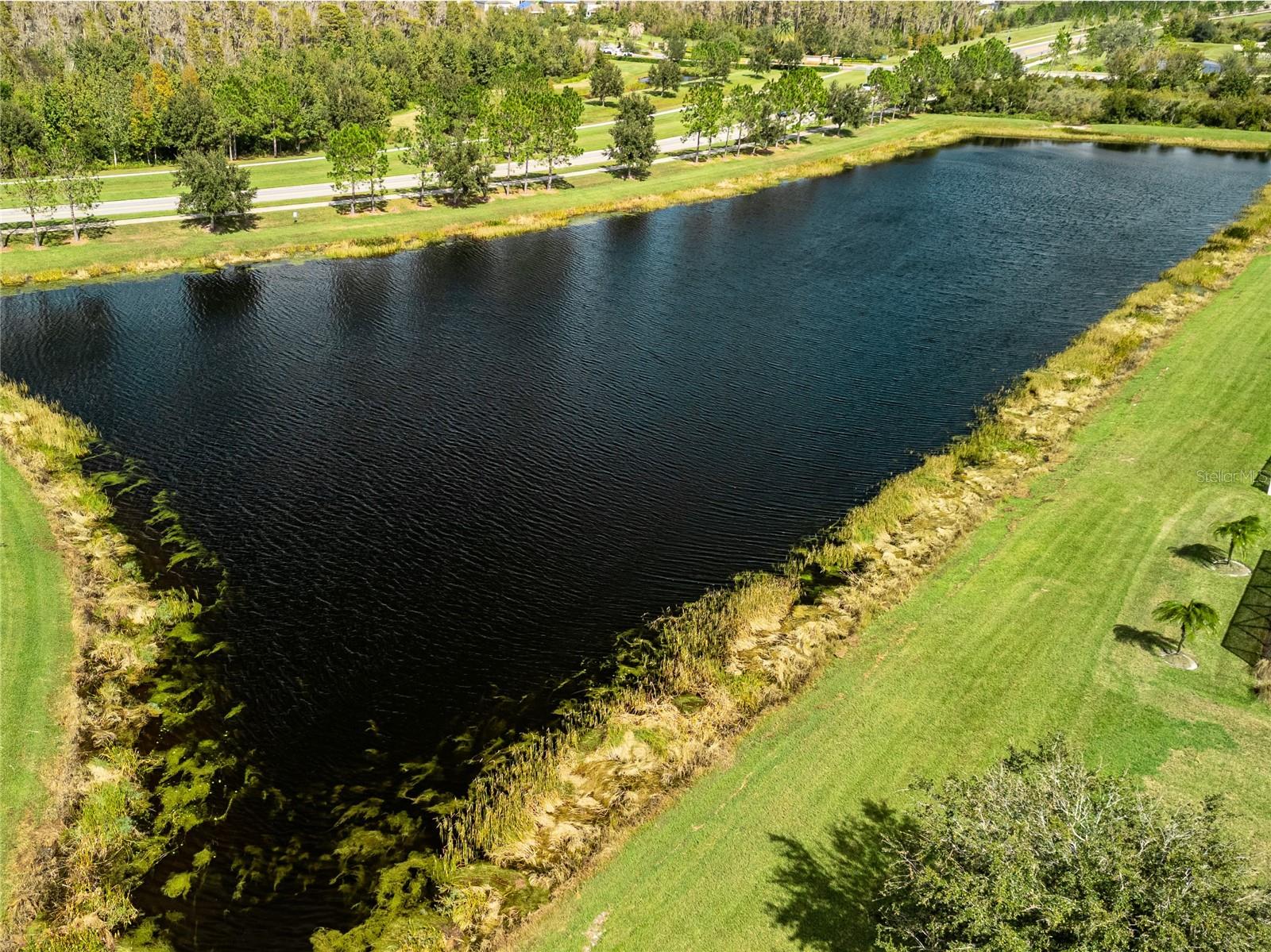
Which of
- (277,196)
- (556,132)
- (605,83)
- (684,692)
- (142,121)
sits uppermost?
(605,83)

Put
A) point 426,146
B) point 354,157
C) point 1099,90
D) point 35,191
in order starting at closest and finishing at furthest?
1. point 35,191
2. point 354,157
3. point 426,146
4. point 1099,90

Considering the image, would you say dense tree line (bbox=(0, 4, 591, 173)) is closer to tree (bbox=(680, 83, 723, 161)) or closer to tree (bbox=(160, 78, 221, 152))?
tree (bbox=(160, 78, 221, 152))

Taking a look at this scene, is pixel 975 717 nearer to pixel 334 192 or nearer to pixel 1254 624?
pixel 1254 624

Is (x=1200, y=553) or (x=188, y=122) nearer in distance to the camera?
(x=1200, y=553)

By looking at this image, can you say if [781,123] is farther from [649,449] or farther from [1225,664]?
[1225,664]

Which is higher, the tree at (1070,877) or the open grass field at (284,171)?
the open grass field at (284,171)

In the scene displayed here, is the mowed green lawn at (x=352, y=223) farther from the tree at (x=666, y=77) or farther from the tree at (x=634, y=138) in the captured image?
the tree at (x=666, y=77)

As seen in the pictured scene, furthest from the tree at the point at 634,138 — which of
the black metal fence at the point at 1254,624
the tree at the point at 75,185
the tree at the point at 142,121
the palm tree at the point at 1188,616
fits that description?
the palm tree at the point at 1188,616

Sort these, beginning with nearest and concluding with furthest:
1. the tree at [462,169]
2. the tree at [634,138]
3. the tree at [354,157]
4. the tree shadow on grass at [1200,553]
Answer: the tree shadow on grass at [1200,553], the tree at [354,157], the tree at [462,169], the tree at [634,138]

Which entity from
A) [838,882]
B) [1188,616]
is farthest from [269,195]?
[1188,616]
